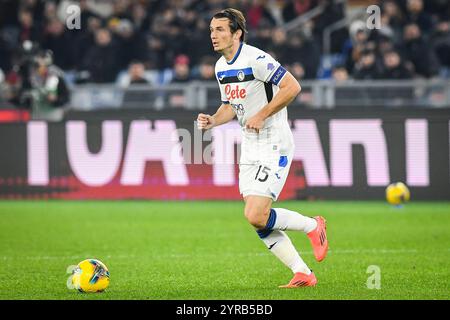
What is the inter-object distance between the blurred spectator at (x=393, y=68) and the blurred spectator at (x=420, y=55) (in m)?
0.73

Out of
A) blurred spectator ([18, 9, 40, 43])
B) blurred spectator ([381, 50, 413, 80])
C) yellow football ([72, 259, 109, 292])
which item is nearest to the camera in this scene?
yellow football ([72, 259, 109, 292])

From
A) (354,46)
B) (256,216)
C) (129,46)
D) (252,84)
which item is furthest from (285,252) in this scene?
(129,46)

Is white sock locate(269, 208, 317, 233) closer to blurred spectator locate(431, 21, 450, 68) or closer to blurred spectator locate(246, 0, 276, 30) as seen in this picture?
blurred spectator locate(431, 21, 450, 68)

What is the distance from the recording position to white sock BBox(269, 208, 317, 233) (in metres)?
8.75

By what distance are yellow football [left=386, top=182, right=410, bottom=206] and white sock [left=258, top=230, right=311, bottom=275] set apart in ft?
26.0

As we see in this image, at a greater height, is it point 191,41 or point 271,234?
point 191,41

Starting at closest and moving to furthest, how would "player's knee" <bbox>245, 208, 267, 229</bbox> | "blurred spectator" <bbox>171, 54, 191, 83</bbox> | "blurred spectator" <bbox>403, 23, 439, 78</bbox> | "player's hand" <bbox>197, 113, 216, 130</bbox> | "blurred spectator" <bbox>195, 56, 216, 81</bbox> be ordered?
"player's knee" <bbox>245, 208, 267, 229</bbox> < "player's hand" <bbox>197, 113, 216, 130</bbox> < "blurred spectator" <bbox>195, 56, 216, 81</bbox> < "blurred spectator" <bbox>171, 54, 191, 83</bbox> < "blurred spectator" <bbox>403, 23, 439, 78</bbox>

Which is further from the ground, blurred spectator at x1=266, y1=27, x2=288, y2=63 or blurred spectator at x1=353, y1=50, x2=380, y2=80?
blurred spectator at x1=266, y1=27, x2=288, y2=63

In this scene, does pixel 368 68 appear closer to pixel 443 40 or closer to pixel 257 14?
pixel 443 40

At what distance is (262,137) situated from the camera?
886 centimetres

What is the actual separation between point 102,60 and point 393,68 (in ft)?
18.9

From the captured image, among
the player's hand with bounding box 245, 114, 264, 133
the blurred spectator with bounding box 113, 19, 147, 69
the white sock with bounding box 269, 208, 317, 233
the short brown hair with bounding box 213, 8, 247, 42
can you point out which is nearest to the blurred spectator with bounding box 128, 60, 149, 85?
the blurred spectator with bounding box 113, 19, 147, 69

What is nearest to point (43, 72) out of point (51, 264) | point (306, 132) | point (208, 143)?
point (208, 143)

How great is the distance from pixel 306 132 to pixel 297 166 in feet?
1.94
